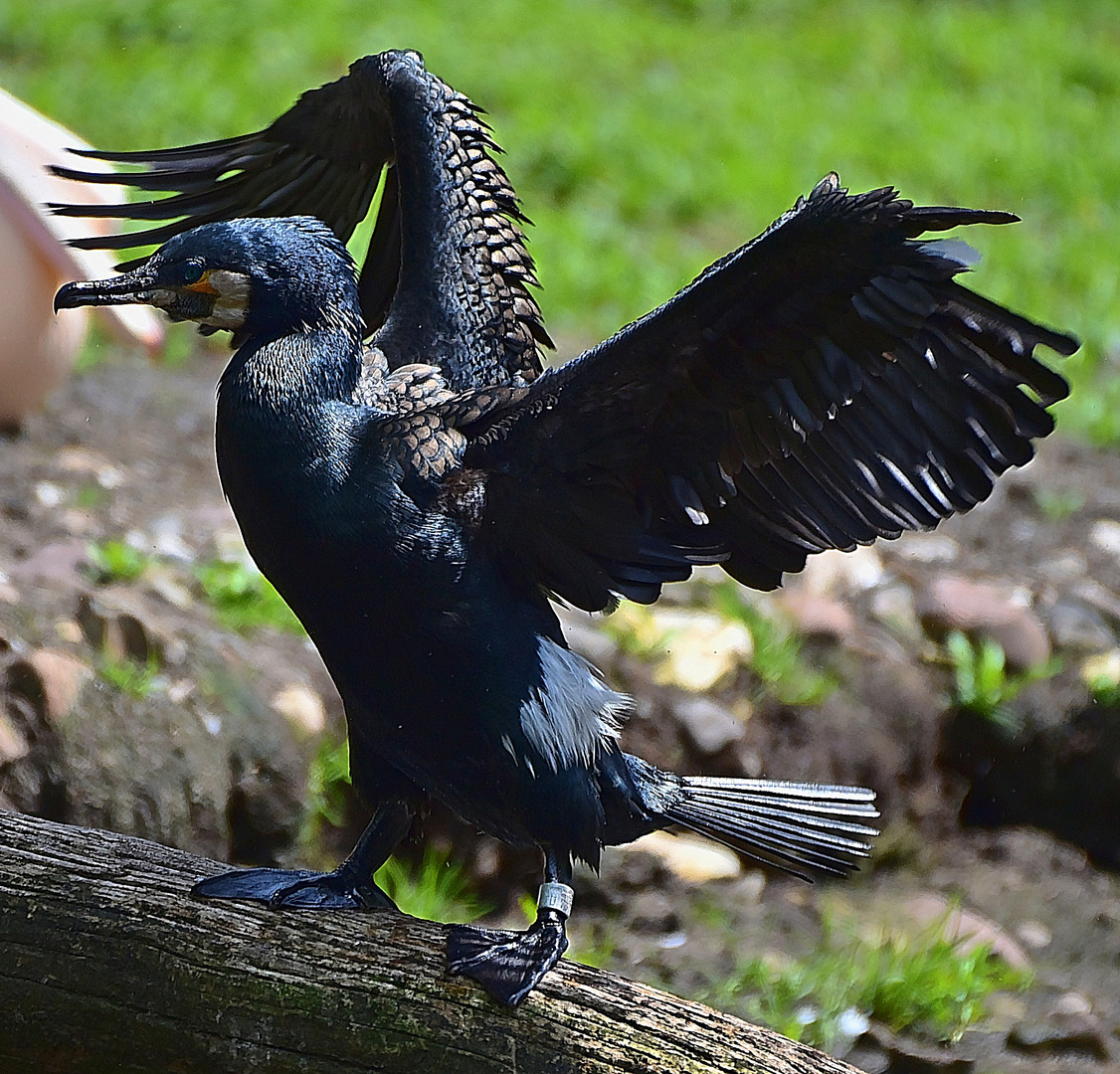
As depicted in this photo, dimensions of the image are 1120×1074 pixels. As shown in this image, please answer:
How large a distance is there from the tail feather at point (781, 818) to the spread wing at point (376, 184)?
0.75 metres

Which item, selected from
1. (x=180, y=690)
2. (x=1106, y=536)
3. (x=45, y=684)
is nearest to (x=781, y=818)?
(x=180, y=690)

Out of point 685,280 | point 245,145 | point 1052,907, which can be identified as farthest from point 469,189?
point 685,280

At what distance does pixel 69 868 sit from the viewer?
2.35 meters

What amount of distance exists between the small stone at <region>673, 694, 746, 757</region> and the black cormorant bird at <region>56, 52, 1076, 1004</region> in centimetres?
119

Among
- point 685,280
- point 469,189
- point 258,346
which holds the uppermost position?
point 685,280

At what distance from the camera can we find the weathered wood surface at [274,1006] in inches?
87.3

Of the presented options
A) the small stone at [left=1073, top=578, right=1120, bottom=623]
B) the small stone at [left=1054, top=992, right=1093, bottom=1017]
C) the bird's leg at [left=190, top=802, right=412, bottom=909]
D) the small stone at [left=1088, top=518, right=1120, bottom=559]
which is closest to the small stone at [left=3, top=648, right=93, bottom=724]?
the bird's leg at [left=190, top=802, right=412, bottom=909]

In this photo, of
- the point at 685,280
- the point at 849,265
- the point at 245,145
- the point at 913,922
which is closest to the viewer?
the point at 849,265

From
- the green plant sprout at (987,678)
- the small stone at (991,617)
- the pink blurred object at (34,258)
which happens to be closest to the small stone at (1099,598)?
the small stone at (991,617)

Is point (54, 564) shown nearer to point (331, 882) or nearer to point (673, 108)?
point (331, 882)

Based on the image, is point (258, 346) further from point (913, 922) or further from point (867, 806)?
point (913, 922)

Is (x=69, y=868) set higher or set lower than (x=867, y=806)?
lower

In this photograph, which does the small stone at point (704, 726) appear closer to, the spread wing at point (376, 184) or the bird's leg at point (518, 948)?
the spread wing at point (376, 184)

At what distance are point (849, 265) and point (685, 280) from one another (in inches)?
150
